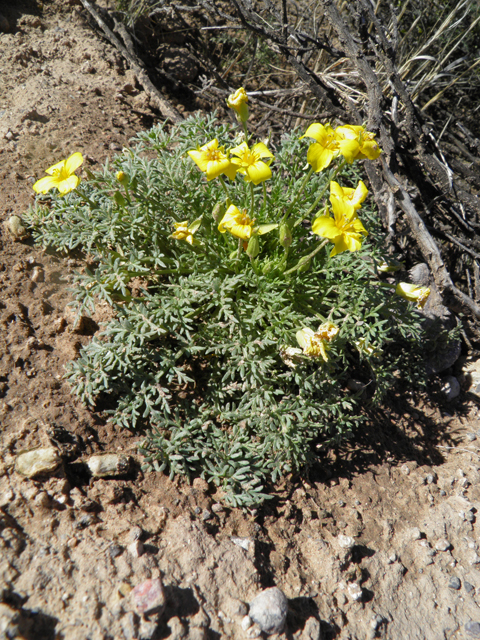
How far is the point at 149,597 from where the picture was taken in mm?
1667

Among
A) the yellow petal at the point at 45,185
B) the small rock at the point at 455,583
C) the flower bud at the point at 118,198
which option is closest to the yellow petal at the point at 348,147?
the flower bud at the point at 118,198

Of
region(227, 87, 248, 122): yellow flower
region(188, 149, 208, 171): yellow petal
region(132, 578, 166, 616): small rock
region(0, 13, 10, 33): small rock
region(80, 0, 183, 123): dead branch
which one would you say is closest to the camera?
region(132, 578, 166, 616): small rock

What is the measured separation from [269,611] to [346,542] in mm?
600

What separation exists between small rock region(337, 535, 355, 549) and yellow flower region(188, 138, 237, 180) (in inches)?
74.2

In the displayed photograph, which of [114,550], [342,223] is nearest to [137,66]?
[342,223]

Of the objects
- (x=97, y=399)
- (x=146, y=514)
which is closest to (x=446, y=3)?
(x=97, y=399)

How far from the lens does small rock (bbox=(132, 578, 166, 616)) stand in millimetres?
1643

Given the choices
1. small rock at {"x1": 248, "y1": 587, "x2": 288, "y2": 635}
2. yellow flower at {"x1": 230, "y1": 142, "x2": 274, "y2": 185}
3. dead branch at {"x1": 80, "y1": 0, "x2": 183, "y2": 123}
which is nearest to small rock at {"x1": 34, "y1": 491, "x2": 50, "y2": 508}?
small rock at {"x1": 248, "y1": 587, "x2": 288, "y2": 635}

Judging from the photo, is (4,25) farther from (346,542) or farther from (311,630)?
(311,630)

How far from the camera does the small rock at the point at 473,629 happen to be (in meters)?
2.06

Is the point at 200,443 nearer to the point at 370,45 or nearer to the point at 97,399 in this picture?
the point at 97,399

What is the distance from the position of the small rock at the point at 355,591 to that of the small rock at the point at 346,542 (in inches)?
6.6

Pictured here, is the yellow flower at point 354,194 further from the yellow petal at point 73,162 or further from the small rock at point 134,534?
the small rock at point 134,534

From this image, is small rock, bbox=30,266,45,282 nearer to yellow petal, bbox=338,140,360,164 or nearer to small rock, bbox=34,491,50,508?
small rock, bbox=34,491,50,508
